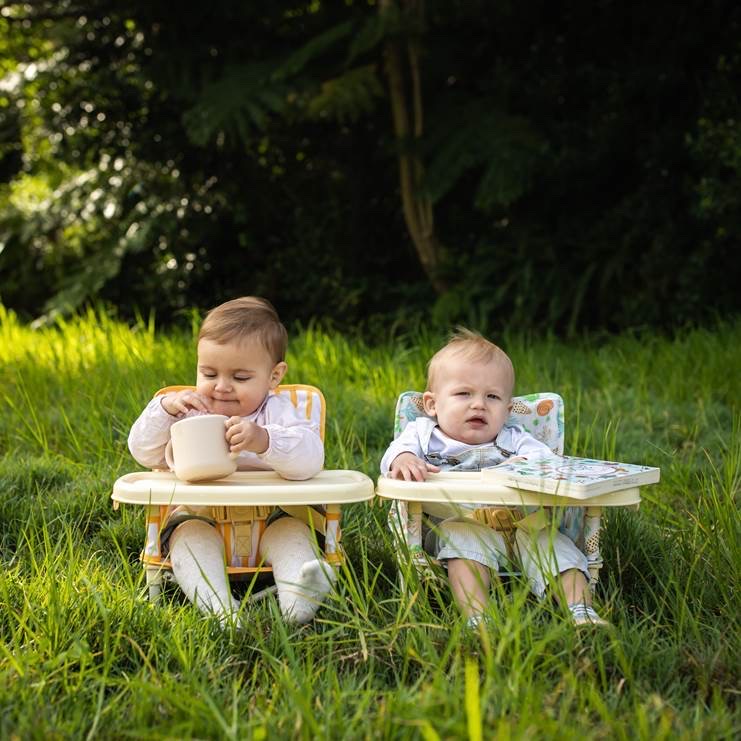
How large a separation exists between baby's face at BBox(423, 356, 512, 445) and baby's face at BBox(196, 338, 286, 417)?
0.59 metres

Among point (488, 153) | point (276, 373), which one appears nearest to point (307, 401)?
point (276, 373)

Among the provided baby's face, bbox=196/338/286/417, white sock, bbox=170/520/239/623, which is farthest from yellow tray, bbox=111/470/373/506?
baby's face, bbox=196/338/286/417

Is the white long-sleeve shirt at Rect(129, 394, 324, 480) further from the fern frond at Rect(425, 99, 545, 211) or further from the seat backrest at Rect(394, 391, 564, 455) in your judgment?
the fern frond at Rect(425, 99, 545, 211)

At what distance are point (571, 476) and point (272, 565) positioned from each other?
928 mm

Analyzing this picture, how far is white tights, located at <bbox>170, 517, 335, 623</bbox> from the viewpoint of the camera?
2484mm

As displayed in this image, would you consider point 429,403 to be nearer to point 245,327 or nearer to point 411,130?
point 245,327

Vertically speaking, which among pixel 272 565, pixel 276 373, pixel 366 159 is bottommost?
pixel 272 565

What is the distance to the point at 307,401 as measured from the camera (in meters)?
3.05

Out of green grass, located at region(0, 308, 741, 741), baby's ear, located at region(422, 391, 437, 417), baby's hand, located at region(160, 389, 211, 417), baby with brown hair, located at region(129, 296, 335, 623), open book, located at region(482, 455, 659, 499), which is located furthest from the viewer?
baby's ear, located at region(422, 391, 437, 417)

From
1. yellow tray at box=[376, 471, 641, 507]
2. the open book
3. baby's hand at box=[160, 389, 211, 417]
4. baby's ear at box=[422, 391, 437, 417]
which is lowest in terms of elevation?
yellow tray at box=[376, 471, 641, 507]

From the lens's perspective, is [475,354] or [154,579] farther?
[475,354]

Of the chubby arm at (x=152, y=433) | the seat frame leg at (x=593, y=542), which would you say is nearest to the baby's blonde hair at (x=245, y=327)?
the chubby arm at (x=152, y=433)

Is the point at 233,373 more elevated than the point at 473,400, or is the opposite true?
the point at 233,373

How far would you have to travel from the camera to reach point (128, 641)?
7.55 feet
